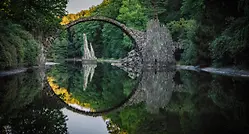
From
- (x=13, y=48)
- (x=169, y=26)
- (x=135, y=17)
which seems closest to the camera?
(x=13, y=48)

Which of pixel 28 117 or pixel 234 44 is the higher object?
pixel 234 44

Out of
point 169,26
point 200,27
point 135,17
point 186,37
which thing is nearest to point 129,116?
point 200,27

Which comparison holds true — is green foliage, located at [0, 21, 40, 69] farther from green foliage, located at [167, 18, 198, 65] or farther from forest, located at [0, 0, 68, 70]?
green foliage, located at [167, 18, 198, 65]

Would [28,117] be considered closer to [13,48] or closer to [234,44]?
[234,44]

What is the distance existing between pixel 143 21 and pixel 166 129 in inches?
1680

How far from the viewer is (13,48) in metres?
21.6

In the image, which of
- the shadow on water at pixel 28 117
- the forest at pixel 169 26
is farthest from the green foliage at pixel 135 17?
the shadow on water at pixel 28 117

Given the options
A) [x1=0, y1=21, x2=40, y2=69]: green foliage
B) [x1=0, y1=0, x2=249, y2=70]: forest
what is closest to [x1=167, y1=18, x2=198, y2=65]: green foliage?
[x1=0, y1=0, x2=249, y2=70]: forest

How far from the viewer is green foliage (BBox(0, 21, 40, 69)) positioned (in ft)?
65.0

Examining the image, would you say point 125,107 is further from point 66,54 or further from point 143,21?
point 66,54

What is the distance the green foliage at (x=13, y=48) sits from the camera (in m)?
19.8

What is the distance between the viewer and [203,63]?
93.0 feet

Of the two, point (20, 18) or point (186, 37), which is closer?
point (20, 18)

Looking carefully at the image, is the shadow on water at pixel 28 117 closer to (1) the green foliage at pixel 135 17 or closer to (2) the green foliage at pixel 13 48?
(2) the green foliage at pixel 13 48
